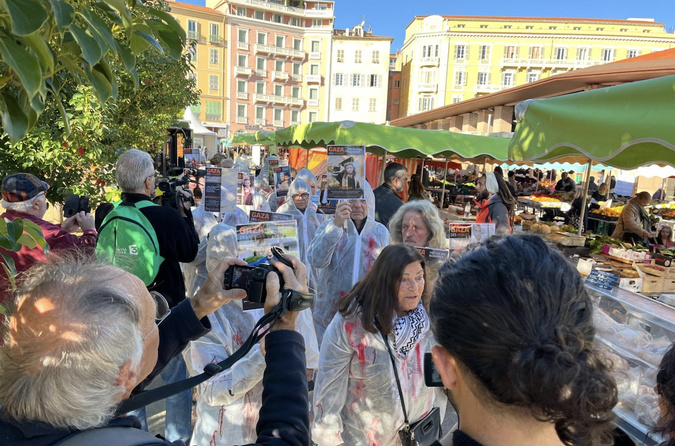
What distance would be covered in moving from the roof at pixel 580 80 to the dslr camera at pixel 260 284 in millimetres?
5441

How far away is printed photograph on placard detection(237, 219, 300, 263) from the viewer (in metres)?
1.82

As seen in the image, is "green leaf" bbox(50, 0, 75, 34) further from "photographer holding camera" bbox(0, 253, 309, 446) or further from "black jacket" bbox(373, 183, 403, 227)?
"black jacket" bbox(373, 183, 403, 227)

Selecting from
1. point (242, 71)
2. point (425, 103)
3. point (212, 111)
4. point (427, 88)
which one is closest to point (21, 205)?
point (212, 111)

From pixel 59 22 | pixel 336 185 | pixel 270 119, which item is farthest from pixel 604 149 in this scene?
pixel 270 119

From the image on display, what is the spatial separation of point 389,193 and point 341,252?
6.58ft

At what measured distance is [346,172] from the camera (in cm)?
343

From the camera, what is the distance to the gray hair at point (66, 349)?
866 millimetres

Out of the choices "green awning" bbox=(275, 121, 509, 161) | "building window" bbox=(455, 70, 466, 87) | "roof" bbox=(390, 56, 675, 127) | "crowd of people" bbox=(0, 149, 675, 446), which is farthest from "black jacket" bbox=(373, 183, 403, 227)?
"building window" bbox=(455, 70, 466, 87)

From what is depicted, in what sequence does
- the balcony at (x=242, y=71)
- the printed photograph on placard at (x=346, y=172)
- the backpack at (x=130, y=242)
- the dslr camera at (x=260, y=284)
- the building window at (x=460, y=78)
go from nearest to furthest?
the dslr camera at (x=260, y=284), the backpack at (x=130, y=242), the printed photograph on placard at (x=346, y=172), the building window at (x=460, y=78), the balcony at (x=242, y=71)

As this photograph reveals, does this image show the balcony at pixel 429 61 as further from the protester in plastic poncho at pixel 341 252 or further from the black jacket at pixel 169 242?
the black jacket at pixel 169 242

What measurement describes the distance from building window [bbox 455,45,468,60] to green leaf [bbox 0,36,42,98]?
185ft

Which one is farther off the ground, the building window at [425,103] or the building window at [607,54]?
the building window at [607,54]

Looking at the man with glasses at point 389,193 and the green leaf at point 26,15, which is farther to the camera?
the man with glasses at point 389,193

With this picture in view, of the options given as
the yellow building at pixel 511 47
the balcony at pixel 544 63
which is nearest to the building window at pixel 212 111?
the yellow building at pixel 511 47
